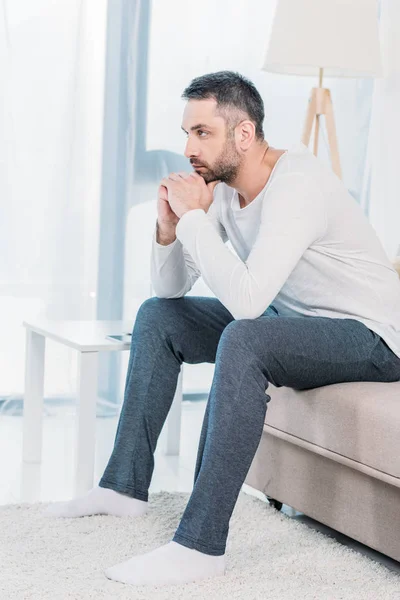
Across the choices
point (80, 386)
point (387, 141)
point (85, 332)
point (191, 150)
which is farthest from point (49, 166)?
point (387, 141)

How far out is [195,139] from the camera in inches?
78.1

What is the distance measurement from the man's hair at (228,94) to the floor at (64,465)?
0.95 metres

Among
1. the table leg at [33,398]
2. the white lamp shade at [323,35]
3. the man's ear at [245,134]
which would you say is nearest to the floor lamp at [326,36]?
the white lamp shade at [323,35]

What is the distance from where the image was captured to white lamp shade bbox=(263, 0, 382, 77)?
293 cm

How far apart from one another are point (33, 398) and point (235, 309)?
1.05 metres

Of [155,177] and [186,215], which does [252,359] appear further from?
[155,177]

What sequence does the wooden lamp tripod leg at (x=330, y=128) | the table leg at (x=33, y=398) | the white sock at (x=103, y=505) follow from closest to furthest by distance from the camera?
the white sock at (x=103, y=505) → the table leg at (x=33, y=398) → the wooden lamp tripod leg at (x=330, y=128)

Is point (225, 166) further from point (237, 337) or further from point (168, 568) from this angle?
point (168, 568)

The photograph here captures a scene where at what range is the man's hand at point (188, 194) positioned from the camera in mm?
1946

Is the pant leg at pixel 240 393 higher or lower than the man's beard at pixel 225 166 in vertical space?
lower

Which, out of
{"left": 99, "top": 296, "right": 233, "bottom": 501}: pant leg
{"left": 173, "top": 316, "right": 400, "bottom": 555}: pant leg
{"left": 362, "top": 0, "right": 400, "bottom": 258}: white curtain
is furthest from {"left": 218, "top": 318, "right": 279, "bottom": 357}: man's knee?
{"left": 362, "top": 0, "right": 400, "bottom": 258}: white curtain

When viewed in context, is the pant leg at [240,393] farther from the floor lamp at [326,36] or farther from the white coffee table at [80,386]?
the floor lamp at [326,36]

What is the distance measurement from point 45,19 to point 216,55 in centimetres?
63

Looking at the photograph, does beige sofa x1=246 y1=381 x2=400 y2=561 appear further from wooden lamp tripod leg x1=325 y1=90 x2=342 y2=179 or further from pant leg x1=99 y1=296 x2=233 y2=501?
wooden lamp tripod leg x1=325 y1=90 x2=342 y2=179
